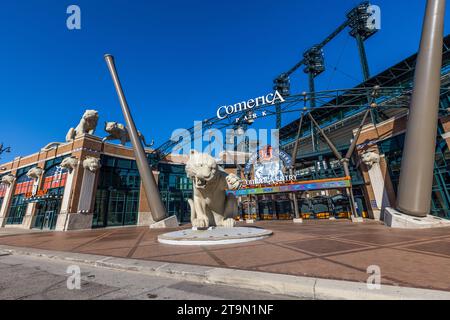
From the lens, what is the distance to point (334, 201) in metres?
21.3

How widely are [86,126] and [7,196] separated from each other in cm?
1436

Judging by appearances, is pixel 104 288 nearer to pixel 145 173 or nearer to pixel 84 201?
pixel 145 173

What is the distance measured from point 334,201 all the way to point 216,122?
49.2 feet

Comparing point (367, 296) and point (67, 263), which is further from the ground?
point (367, 296)

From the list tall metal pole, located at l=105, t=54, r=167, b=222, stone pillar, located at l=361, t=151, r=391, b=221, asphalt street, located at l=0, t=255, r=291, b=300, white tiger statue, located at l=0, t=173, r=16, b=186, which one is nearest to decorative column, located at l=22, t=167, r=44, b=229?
white tiger statue, located at l=0, t=173, r=16, b=186

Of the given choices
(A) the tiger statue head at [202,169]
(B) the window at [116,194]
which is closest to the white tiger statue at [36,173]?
(B) the window at [116,194]

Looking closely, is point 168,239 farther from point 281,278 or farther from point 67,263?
point 281,278

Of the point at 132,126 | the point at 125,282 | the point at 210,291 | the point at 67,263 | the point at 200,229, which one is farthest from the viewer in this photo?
the point at 132,126

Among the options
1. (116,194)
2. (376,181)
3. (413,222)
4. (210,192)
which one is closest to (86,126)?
(116,194)

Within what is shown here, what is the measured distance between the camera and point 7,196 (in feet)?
76.5

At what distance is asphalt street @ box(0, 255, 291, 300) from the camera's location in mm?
2243

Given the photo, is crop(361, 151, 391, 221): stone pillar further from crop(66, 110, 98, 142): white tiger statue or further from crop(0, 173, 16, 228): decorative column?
crop(0, 173, 16, 228): decorative column

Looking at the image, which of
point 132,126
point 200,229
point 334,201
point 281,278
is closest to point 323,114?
point 334,201
